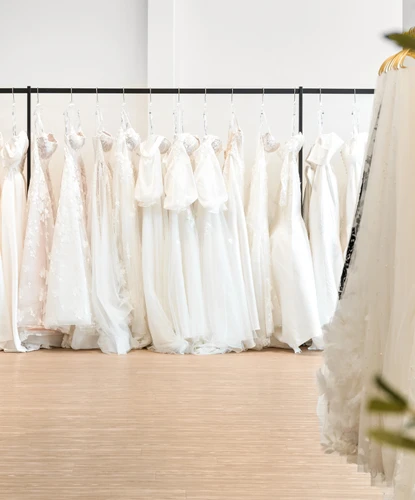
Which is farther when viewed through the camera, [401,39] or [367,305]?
[367,305]

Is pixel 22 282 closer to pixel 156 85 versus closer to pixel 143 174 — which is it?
pixel 143 174

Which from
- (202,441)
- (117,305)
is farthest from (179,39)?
(202,441)

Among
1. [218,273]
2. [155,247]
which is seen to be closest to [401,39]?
[218,273]

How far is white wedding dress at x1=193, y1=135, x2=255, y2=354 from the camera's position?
4707 millimetres

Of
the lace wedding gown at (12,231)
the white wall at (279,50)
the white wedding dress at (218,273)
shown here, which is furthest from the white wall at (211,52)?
the white wedding dress at (218,273)

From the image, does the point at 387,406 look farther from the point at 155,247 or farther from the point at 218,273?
the point at 155,247

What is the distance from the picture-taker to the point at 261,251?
4.89 metres

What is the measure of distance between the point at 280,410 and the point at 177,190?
2.15 meters

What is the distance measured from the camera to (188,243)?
4816 millimetres

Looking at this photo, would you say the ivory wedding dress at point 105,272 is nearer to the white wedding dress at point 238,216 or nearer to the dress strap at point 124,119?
the dress strap at point 124,119

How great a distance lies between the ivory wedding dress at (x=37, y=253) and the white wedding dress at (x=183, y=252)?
35.0 inches

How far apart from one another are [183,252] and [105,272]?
57 centimetres

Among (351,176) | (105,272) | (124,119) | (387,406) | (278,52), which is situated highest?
(278,52)

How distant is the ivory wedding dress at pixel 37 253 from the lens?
4.83 metres
